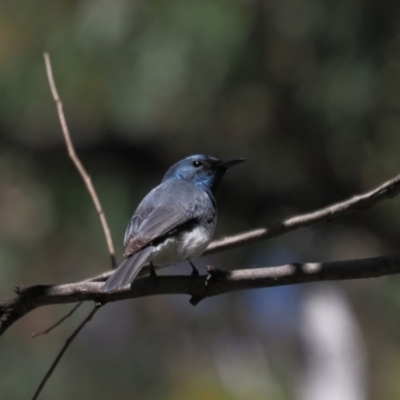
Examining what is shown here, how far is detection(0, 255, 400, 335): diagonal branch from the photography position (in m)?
2.54

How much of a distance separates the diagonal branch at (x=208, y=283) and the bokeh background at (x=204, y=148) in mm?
3235

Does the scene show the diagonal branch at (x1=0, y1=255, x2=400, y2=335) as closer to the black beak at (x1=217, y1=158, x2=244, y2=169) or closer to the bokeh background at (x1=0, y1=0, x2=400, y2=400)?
the black beak at (x1=217, y1=158, x2=244, y2=169)

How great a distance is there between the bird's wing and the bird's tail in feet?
0.13

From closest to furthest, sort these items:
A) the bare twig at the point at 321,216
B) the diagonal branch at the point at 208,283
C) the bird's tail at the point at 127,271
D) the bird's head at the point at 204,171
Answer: the diagonal branch at the point at 208,283
the bird's tail at the point at 127,271
the bare twig at the point at 321,216
the bird's head at the point at 204,171

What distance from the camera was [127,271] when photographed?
296 centimetres

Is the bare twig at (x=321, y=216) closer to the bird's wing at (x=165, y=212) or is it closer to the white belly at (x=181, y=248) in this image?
the white belly at (x=181, y=248)

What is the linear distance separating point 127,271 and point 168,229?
21.7 inches

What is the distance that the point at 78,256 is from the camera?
696 centimetres

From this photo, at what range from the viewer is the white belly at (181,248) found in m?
3.47

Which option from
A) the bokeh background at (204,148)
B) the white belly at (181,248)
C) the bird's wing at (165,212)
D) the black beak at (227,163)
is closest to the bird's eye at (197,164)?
the black beak at (227,163)

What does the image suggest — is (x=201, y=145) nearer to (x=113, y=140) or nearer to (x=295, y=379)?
(x=113, y=140)

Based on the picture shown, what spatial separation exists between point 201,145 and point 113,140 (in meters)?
0.83

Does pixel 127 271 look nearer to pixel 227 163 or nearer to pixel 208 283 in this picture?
pixel 208 283

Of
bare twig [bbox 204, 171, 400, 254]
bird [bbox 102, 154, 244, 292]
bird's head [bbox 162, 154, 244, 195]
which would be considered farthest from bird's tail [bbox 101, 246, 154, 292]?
bird's head [bbox 162, 154, 244, 195]
